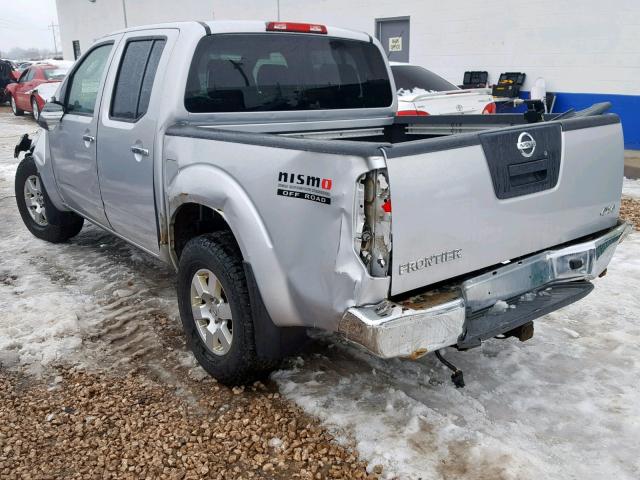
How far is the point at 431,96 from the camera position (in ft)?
27.0

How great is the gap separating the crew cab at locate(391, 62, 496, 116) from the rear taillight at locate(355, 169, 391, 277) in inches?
219

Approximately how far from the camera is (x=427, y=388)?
3357 millimetres

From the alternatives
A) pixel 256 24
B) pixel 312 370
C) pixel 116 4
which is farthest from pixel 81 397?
pixel 116 4

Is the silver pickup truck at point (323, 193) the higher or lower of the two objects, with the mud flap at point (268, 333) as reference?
higher

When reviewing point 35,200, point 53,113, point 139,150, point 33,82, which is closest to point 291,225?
point 139,150

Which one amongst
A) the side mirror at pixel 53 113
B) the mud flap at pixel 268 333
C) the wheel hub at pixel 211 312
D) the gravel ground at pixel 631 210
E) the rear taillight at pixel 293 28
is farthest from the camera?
the gravel ground at pixel 631 210

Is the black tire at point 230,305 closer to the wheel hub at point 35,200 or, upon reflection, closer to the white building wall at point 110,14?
the wheel hub at point 35,200

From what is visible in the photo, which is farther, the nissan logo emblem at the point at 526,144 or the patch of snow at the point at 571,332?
the patch of snow at the point at 571,332

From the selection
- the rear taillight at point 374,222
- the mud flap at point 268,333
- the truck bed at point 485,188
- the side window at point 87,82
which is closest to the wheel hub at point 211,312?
the mud flap at point 268,333

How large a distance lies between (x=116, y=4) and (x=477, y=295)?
2586cm

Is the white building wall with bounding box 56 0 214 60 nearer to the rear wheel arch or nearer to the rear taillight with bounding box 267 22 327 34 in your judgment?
the rear taillight with bounding box 267 22 327 34

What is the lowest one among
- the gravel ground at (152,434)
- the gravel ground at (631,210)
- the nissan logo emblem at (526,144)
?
the gravel ground at (631,210)

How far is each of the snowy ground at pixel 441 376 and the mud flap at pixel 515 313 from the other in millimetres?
510

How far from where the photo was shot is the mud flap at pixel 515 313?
9.12ft
